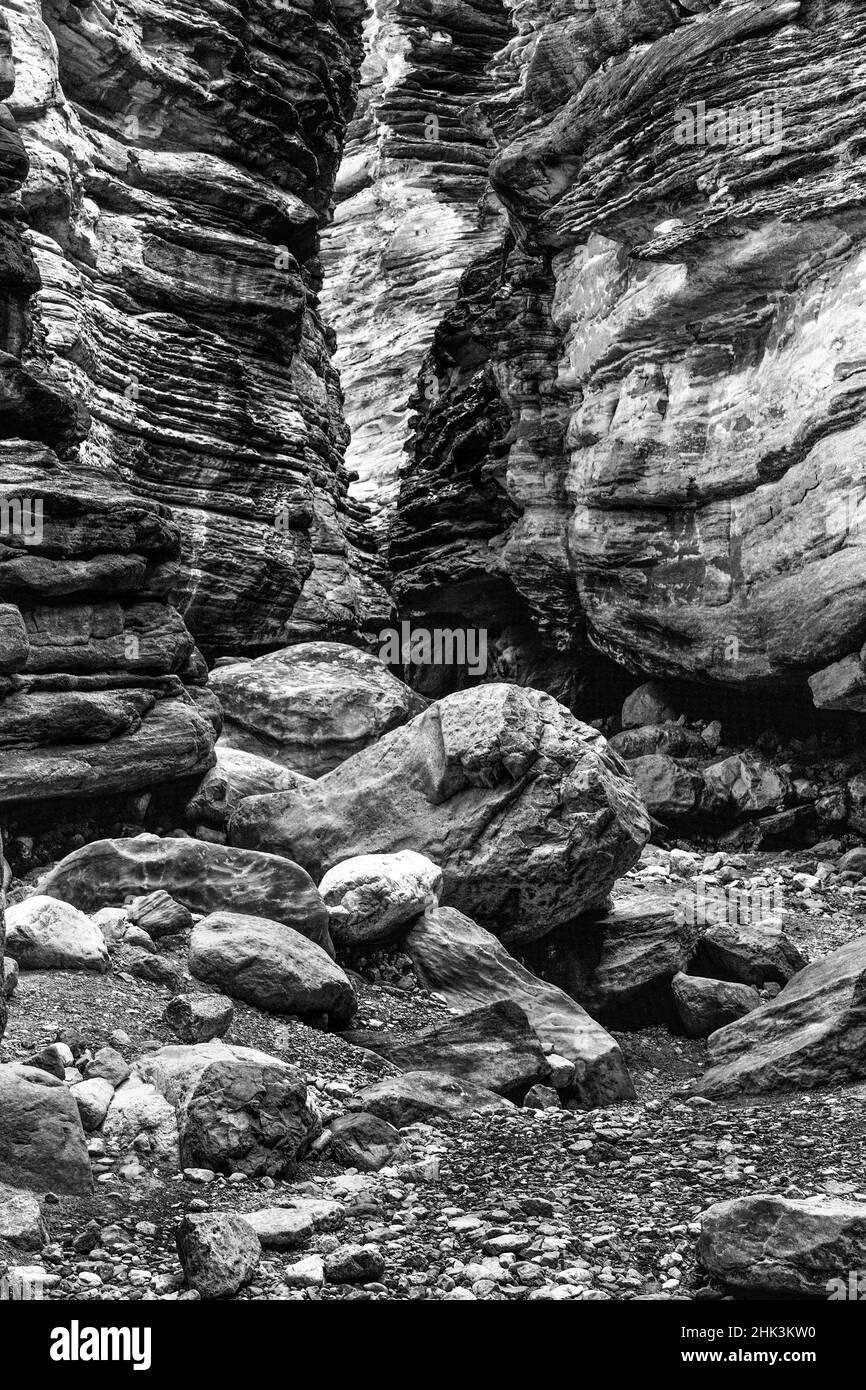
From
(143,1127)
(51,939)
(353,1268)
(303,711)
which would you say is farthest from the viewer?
(303,711)

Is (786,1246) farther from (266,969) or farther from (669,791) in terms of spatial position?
(669,791)

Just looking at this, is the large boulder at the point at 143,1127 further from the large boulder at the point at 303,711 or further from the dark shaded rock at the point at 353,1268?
the large boulder at the point at 303,711

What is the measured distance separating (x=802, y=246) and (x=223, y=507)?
14.6 metres

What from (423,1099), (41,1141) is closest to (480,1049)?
(423,1099)

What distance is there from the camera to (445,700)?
18.1 m

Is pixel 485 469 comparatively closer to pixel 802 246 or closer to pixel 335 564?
pixel 335 564

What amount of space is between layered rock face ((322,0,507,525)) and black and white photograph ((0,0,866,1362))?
4844mm

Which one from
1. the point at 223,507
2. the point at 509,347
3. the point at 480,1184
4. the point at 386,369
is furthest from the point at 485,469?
the point at 480,1184

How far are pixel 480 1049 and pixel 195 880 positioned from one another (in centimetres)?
388

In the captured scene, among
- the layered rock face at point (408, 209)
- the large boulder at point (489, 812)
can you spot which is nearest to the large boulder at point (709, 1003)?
→ the large boulder at point (489, 812)

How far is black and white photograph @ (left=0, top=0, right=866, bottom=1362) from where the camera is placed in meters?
7.96

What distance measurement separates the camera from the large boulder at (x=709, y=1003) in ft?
47.9

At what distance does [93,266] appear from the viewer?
30.5m

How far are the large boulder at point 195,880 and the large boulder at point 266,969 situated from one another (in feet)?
3.26
